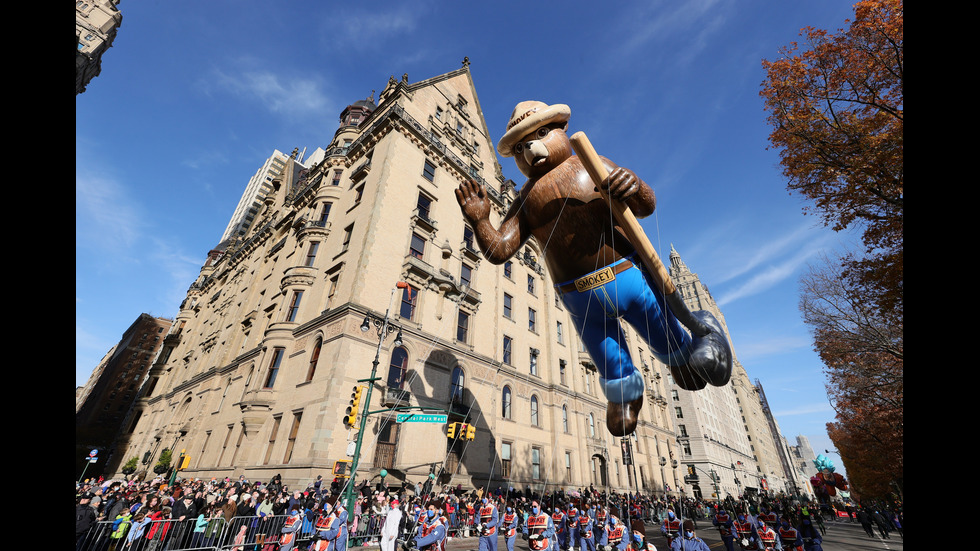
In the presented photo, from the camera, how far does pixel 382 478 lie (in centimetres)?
1456

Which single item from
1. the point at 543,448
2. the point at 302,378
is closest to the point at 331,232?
the point at 302,378

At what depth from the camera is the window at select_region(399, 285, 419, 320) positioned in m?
19.6

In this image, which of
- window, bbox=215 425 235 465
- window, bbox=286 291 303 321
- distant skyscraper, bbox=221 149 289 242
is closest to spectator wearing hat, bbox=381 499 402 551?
window, bbox=286 291 303 321

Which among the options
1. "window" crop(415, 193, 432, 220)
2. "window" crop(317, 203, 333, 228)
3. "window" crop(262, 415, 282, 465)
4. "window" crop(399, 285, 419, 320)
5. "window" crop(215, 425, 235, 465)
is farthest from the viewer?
"window" crop(317, 203, 333, 228)

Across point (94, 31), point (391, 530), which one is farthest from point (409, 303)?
point (94, 31)

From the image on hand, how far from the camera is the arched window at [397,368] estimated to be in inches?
684

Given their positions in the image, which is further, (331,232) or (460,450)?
(331,232)

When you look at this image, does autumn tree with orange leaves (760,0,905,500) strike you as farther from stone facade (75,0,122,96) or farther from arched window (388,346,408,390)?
stone facade (75,0,122,96)

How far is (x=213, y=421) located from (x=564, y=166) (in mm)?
26554

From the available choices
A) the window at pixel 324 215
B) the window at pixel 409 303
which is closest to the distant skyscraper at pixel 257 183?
the window at pixel 324 215

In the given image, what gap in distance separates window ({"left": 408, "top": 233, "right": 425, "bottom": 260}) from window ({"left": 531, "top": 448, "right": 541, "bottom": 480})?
508 inches
